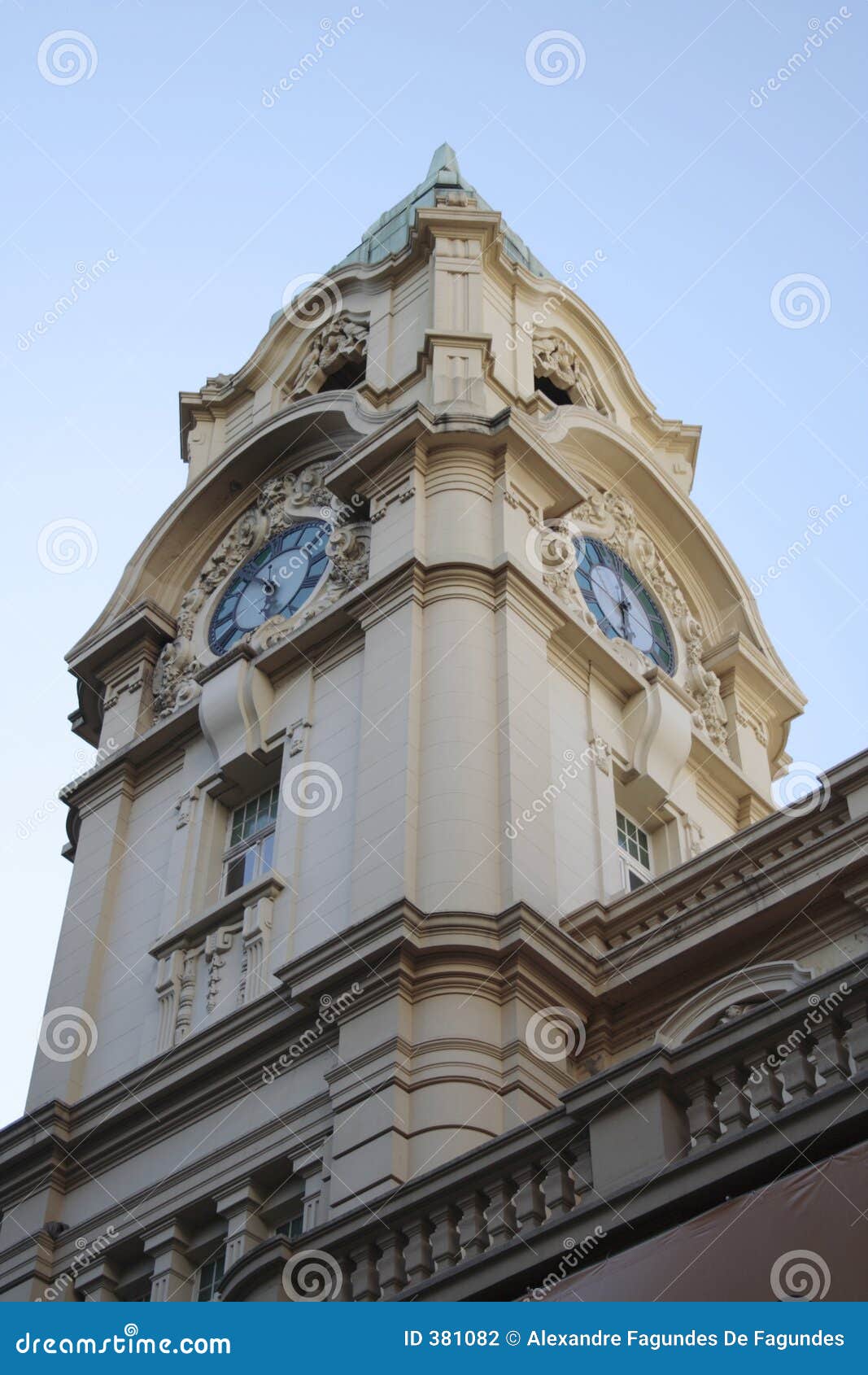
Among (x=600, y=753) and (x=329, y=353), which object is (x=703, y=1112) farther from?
(x=329, y=353)

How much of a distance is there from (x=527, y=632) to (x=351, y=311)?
10204 millimetres

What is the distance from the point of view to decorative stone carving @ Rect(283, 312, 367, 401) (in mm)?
32781

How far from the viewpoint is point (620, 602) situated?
29766mm

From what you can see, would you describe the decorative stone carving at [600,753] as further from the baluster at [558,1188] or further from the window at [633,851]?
the baluster at [558,1188]

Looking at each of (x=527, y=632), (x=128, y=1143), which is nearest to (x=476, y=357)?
(x=527, y=632)

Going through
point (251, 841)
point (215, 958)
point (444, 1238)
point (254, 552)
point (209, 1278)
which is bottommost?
point (444, 1238)

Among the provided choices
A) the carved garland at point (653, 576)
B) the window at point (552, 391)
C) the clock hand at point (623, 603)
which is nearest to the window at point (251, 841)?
the carved garland at point (653, 576)

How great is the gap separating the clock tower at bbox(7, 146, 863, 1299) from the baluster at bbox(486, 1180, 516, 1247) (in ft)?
0.12

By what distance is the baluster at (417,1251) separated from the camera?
13664mm

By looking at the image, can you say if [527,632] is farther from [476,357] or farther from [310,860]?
[476,357]

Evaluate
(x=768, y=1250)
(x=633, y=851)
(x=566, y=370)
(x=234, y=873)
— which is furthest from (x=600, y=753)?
(x=768, y=1250)

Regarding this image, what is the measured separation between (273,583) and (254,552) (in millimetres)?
1387

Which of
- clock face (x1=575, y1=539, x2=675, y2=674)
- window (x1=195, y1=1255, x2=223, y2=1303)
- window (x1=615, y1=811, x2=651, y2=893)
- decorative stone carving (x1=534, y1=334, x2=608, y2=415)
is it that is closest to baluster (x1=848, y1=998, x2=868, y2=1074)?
window (x1=195, y1=1255, x2=223, y2=1303)

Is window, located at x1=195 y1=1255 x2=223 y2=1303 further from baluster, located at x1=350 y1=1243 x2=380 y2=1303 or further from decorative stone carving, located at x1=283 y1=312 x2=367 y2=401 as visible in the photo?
decorative stone carving, located at x1=283 y1=312 x2=367 y2=401
